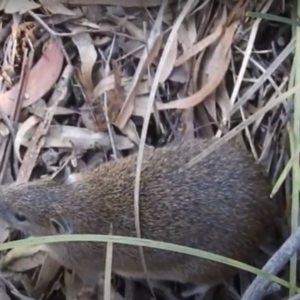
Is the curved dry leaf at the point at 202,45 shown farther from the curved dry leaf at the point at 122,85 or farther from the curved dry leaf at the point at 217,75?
the curved dry leaf at the point at 122,85

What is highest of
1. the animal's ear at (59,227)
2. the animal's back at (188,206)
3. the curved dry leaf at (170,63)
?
the curved dry leaf at (170,63)

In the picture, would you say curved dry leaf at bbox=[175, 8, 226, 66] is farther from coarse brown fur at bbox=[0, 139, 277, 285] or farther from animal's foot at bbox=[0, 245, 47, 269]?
animal's foot at bbox=[0, 245, 47, 269]

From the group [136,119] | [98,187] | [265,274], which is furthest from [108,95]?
[265,274]

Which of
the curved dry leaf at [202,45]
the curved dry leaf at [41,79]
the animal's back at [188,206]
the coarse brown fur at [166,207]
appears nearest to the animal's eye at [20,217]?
the coarse brown fur at [166,207]

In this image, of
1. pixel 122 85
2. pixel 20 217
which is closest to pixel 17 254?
pixel 20 217

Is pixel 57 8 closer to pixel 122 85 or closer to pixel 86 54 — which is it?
pixel 86 54

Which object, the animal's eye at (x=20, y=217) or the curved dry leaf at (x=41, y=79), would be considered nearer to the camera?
the animal's eye at (x=20, y=217)

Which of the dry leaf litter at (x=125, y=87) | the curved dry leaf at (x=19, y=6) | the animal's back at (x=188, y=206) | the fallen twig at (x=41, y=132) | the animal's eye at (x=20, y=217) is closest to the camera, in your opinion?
the animal's back at (x=188, y=206)
